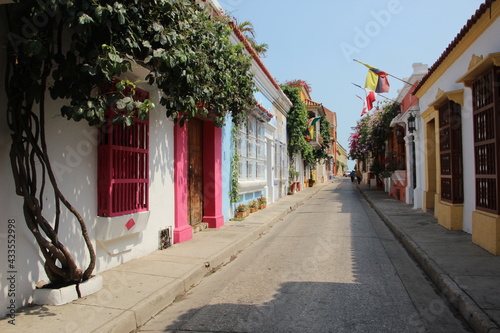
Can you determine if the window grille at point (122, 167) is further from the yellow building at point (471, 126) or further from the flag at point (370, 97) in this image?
the flag at point (370, 97)

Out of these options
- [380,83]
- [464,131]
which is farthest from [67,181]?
[380,83]

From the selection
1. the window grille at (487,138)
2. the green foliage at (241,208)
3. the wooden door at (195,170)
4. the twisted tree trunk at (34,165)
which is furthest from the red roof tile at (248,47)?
the twisted tree trunk at (34,165)

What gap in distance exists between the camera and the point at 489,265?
555 cm

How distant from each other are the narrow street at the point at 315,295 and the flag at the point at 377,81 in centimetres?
877

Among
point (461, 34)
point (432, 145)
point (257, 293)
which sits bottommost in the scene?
point (257, 293)

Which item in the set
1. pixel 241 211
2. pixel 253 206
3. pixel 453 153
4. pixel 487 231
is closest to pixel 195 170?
pixel 241 211

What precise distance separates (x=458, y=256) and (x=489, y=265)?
648 millimetres

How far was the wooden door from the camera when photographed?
880cm

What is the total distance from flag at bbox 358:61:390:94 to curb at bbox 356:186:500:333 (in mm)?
8992

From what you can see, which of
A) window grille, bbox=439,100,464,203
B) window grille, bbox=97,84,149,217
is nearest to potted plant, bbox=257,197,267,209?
window grille, bbox=439,100,464,203

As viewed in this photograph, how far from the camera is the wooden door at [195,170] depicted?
8.80 m

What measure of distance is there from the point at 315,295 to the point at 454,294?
5.15 ft

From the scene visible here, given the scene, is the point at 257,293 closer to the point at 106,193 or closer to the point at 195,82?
the point at 106,193

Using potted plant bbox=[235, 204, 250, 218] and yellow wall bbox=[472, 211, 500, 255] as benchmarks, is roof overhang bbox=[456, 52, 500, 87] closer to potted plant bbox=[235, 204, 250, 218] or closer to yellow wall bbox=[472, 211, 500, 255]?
yellow wall bbox=[472, 211, 500, 255]
